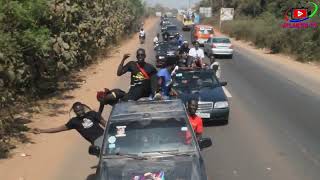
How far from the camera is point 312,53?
39.9m

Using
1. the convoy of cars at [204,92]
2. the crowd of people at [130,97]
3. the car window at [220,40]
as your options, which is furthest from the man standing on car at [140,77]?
the car window at [220,40]

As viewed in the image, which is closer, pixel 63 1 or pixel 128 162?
pixel 128 162

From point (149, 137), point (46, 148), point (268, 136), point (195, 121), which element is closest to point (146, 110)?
point (149, 137)

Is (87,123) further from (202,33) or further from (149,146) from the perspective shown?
(202,33)

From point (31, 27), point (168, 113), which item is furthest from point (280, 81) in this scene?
point (168, 113)

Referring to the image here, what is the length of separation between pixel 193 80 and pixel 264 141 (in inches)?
159

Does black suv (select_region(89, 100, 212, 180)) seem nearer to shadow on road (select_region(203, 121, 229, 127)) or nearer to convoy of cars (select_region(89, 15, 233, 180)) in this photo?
convoy of cars (select_region(89, 15, 233, 180))

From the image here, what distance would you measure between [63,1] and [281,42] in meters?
31.5

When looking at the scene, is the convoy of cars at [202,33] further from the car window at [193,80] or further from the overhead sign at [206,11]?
the overhead sign at [206,11]

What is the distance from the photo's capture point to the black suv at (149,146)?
7137mm

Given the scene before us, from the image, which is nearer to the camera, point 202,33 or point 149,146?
point 149,146

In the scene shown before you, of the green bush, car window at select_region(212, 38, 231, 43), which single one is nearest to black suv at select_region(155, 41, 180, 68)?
the green bush

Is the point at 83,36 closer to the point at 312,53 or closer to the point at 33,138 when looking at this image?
the point at 33,138

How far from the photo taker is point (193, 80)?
54.1 feet
